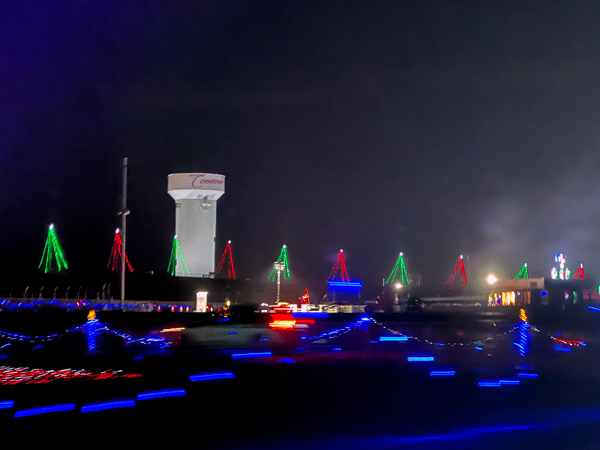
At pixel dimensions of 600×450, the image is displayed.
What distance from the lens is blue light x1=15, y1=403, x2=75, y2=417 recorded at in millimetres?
12527

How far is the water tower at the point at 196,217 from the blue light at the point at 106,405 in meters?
136

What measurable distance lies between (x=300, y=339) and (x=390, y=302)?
146ft

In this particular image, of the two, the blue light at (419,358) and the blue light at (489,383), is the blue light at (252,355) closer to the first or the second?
the blue light at (419,358)

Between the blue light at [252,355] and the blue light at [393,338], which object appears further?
the blue light at [393,338]

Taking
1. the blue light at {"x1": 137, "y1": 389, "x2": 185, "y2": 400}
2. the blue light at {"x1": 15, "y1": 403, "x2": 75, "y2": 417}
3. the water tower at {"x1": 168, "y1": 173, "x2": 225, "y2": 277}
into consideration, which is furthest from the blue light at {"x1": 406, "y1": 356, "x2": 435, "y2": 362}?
the water tower at {"x1": 168, "y1": 173, "x2": 225, "y2": 277}

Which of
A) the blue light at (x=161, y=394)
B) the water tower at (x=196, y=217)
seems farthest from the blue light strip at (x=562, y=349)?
the water tower at (x=196, y=217)

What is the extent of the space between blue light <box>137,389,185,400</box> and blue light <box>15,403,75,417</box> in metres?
1.36

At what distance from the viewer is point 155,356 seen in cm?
2278

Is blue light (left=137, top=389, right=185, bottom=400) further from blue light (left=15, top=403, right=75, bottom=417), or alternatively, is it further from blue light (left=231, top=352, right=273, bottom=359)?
blue light (left=231, top=352, right=273, bottom=359)

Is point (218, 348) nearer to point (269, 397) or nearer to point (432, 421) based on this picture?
point (269, 397)

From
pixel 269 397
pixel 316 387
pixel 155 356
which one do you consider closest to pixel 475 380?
pixel 316 387

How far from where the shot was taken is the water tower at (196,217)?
14888 centimetres

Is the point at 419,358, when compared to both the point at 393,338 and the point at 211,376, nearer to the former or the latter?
the point at 211,376

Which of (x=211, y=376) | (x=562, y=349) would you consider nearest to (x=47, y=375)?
(x=211, y=376)
